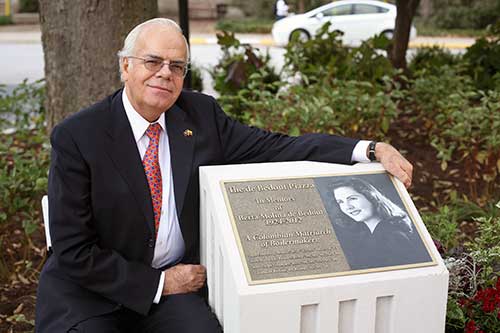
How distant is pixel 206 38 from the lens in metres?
20.0

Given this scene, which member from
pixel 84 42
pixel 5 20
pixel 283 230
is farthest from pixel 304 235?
pixel 5 20

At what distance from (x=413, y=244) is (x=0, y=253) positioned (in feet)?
8.07

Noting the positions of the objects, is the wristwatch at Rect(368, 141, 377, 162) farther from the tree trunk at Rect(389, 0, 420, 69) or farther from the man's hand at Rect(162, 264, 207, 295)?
the tree trunk at Rect(389, 0, 420, 69)

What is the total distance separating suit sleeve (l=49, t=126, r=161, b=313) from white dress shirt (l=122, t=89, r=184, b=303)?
139 millimetres

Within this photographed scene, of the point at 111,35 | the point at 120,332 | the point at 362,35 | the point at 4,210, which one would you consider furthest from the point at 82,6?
the point at 362,35

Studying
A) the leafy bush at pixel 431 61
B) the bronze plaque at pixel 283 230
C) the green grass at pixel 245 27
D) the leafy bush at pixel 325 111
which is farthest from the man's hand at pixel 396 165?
the green grass at pixel 245 27

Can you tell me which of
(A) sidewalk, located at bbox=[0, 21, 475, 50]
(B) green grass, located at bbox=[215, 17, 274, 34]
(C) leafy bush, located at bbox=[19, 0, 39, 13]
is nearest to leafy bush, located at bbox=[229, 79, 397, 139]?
(A) sidewalk, located at bbox=[0, 21, 475, 50]

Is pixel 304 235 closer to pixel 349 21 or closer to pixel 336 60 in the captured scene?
pixel 336 60

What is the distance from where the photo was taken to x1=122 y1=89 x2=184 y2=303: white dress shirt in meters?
2.44

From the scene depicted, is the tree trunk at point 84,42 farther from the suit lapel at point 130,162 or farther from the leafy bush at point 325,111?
the suit lapel at point 130,162

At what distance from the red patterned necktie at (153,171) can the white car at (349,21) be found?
51.5 feet

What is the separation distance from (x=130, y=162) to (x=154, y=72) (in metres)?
0.34

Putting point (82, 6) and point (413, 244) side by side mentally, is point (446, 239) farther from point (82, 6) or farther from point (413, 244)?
point (82, 6)

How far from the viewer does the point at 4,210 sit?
3.87m
